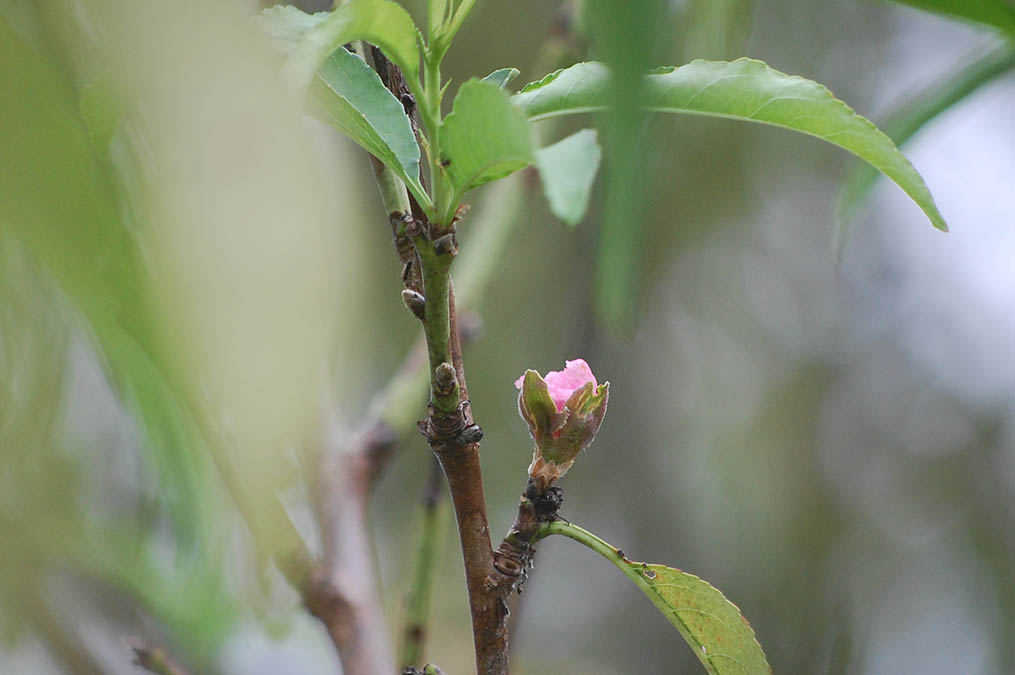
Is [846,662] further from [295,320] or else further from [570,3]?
[295,320]

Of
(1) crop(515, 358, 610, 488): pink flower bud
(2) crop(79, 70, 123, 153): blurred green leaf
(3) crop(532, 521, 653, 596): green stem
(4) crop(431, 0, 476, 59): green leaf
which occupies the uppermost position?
(4) crop(431, 0, 476, 59): green leaf

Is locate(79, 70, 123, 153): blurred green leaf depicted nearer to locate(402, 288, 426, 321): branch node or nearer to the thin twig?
locate(402, 288, 426, 321): branch node

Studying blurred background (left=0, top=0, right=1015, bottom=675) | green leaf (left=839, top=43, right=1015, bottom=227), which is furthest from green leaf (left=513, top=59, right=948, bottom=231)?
green leaf (left=839, top=43, right=1015, bottom=227)

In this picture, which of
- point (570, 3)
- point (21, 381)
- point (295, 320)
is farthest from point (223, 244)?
point (570, 3)

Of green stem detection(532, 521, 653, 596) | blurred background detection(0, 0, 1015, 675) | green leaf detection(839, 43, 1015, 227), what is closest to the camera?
blurred background detection(0, 0, 1015, 675)

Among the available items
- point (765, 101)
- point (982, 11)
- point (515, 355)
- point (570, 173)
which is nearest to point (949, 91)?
point (982, 11)

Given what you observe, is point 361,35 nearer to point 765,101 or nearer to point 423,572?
point 765,101

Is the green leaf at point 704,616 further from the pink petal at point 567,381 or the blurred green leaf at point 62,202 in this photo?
the blurred green leaf at point 62,202

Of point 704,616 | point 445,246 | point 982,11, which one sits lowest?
point 704,616
